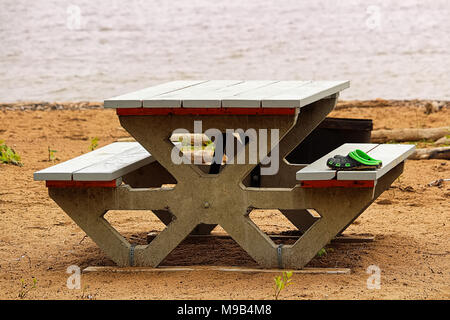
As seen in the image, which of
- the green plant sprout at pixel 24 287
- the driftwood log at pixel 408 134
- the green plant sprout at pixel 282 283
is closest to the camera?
the green plant sprout at pixel 282 283

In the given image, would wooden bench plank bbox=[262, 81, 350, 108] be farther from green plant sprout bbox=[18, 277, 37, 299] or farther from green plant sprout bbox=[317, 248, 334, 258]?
green plant sprout bbox=[18, 277, 37, 299]

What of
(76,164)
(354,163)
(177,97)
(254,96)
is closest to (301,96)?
(254,96)

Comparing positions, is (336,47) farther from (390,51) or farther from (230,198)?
(230,198)

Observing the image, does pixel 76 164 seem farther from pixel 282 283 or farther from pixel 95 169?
pixel 282 283

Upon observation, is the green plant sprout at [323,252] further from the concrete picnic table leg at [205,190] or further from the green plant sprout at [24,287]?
the green plant sprout at [24,287]

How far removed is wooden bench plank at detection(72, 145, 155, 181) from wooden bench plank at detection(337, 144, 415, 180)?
3.87ft

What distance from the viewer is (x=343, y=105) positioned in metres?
10.0

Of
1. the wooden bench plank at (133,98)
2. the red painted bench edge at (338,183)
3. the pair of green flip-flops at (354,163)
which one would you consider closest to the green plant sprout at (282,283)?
the red painted bench edge at (338,183)

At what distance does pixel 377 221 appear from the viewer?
18.0 ft

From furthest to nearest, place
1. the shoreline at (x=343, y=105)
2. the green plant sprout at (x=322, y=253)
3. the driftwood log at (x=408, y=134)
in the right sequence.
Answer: the shoreline at (x=343, y=105) → the driftwood log at (x=408, y=134) → the green plant sprout at (x=322, y=253)

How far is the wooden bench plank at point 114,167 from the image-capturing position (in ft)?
13.5

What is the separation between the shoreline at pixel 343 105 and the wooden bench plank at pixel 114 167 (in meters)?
5.39
